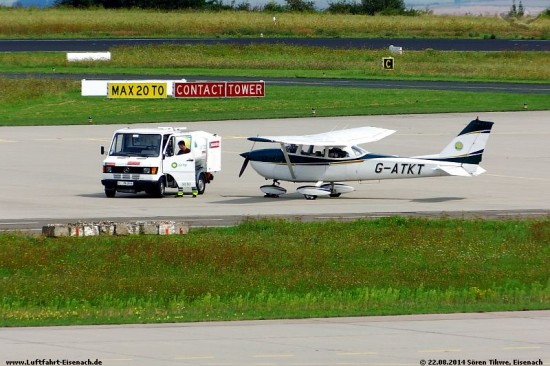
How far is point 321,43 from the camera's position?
138m

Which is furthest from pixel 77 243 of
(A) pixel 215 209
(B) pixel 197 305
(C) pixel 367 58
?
(C) pixel 367 58

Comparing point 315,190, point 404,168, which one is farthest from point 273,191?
point 404,168

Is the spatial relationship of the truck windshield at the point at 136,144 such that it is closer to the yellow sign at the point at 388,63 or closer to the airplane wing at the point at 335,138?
the airplane wing at the point at 335,138

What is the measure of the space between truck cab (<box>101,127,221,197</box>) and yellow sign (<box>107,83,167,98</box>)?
128ft

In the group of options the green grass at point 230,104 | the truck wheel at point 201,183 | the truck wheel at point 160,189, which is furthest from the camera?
the green grass at point 230,104

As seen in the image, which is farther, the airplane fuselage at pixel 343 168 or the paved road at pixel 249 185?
the airplane fuselage at pixel 343 168

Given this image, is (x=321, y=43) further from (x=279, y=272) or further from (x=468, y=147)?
(x=279, y=272)

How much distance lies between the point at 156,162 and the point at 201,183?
2587 millimetres

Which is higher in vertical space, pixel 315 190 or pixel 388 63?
pixel 315 190

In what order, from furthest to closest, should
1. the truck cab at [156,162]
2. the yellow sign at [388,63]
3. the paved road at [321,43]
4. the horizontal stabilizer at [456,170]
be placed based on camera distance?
the paved road at [321,43], the yellow sign at [388,63], the truck cab at [156,162], the horizontal stabilizer at [456,170]

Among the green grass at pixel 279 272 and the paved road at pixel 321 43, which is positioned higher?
the green grass at pixel 279 272

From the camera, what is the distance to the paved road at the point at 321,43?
12975cm

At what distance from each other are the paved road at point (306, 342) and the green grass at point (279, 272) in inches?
40.7

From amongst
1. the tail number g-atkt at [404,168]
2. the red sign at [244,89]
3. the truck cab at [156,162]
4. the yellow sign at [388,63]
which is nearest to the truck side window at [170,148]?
the truck cab at [156,162]
